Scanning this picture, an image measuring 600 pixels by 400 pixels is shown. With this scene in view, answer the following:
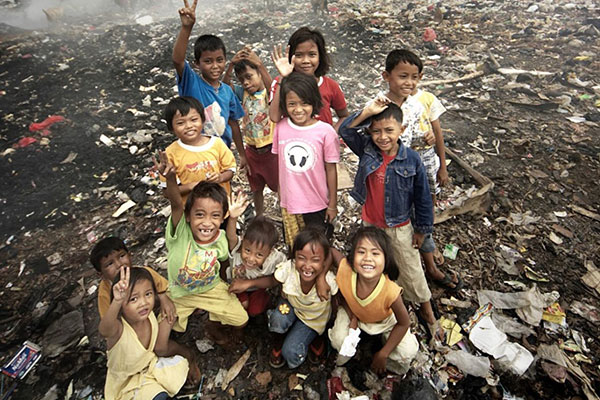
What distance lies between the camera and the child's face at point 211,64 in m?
2.48

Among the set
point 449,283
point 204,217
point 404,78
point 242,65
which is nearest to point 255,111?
point 242,65

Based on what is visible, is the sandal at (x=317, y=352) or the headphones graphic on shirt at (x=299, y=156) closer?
the headphones graphic on shirt at (x=299, y=156)

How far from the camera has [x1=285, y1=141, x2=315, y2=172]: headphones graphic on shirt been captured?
2.25 meters

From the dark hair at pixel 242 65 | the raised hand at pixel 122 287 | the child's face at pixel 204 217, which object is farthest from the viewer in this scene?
the dark hair at pixel 242 65

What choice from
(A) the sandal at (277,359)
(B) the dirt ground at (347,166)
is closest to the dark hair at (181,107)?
(B) the dirt ground at (347,166)

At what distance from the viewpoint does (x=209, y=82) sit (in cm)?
261

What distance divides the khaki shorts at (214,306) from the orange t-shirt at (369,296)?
805mm

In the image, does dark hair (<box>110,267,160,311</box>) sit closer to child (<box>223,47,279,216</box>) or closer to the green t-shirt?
the green t-shirt

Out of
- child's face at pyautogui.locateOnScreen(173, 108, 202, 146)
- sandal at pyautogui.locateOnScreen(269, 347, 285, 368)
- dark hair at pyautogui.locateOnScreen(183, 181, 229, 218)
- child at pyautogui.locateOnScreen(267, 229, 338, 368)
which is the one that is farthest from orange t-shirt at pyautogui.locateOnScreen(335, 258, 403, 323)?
child's face at pyautogui.locateOnScreen(173, 108, 202, 146)

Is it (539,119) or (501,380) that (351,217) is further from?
(539,119)

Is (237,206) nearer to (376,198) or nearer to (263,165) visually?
(263,165)

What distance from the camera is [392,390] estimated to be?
7.16 feet

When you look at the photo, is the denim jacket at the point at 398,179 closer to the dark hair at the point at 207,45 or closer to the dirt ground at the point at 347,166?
the dirt ground at the point at 347,166

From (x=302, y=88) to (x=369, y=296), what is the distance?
4.68 ft
